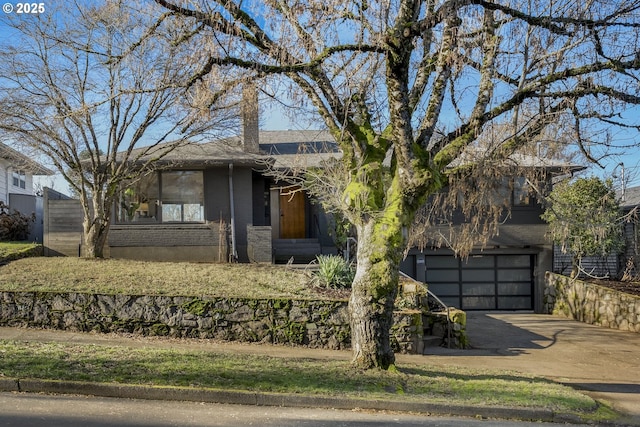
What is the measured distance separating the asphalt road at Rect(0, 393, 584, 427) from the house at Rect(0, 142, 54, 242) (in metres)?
13.1

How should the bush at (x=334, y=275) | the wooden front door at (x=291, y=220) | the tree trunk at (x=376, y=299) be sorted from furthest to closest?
the wooden front door at (x=291, y=220), the bush at (x=334, y=275), the tree trunk at (x=376, y=299)

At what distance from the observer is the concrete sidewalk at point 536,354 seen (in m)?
9.50

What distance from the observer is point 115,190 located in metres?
16.5

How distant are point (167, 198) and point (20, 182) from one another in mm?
15765

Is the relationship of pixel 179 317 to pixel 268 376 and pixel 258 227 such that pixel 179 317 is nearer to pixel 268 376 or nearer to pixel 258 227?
pixel 268 376

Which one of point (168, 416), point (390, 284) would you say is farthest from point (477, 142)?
point (168, 416)

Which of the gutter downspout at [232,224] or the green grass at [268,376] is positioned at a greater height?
the gutter downspout at [232,224]

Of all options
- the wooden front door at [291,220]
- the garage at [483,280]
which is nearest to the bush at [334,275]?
the wooden front door at [291,220]

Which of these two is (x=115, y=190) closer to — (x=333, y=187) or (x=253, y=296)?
(x=253, y=296)

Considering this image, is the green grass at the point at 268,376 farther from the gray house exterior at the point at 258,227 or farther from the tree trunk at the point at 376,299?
the gray house exterior at the point at 258,227

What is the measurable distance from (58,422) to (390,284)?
4.92 m

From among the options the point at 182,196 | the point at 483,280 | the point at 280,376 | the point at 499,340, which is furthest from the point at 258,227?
the point at 280,376

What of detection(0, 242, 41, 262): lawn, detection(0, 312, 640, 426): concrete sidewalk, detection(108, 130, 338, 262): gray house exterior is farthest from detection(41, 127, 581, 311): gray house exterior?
detection(0, 312, 640, 426): concrete sidewalk

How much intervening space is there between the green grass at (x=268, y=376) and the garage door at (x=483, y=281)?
40.2ft
